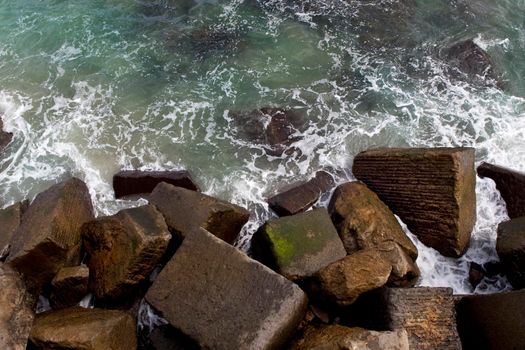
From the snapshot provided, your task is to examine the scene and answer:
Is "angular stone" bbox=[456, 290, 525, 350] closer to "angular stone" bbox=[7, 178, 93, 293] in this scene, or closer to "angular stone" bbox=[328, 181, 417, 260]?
"angular stone" bbox=[328, 181, 417, 260]

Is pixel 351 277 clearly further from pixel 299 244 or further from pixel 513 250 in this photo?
pixel 513 250

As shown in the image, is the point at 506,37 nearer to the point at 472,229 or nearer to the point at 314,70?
the point at 314,70

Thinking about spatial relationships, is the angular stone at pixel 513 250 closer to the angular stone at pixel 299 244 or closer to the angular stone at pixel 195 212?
the angular stone at pixel 299 244

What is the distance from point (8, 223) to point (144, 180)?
1954 millimetres

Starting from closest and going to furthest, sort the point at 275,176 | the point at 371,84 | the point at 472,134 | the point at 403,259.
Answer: the point at 403,259 < the point at 275,176 < the point at 472,134 < the point at 371,84

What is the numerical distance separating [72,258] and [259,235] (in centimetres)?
245

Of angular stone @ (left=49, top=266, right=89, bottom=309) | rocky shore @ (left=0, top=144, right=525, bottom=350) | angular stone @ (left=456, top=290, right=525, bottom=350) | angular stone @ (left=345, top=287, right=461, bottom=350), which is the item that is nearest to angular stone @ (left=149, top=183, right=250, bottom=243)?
rocky shore @ (left=0, top=144, right=525, bottom=350)

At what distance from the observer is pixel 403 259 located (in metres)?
5.79

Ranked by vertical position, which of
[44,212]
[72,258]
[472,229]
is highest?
[44,212]

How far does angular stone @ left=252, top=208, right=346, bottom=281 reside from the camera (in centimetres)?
559

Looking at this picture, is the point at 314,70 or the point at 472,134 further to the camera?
the point at 314,70

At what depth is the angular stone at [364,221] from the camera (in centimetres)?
627

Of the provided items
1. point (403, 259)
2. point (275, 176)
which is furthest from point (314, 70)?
point (403, 259)

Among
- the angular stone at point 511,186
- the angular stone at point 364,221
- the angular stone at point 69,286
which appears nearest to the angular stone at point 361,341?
the angular stone at point 364,221
